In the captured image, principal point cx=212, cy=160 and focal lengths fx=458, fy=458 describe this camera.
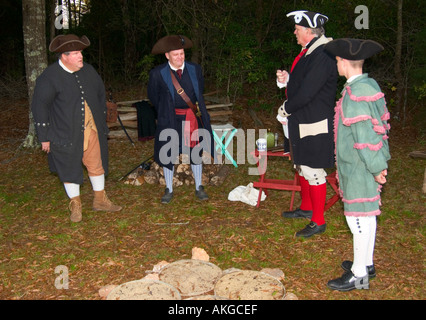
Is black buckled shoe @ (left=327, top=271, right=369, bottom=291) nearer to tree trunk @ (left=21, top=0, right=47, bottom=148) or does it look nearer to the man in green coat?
the man in green coat

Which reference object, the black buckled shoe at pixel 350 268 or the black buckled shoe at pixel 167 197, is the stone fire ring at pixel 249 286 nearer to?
the black buckled shoe at pixel 350 268

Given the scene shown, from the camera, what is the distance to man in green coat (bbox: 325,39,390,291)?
370 centimetres

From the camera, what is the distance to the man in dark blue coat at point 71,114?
17.5 feet

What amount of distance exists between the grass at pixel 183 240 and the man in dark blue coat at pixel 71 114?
70 centimetres

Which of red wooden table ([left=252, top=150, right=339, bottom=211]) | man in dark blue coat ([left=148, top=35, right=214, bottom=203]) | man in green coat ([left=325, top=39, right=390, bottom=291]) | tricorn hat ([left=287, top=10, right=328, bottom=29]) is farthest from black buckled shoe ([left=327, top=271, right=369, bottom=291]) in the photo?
man in dark blue coat ([left=148, top=35, right=214, bottom=203])

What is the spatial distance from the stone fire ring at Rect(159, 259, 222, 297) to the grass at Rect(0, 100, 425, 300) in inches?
8.3

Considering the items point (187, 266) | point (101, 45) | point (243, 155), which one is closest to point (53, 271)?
point (187, 266)

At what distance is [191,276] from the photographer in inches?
176

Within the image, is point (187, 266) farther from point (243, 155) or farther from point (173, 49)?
point (243, 155)

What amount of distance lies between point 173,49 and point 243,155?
345cm

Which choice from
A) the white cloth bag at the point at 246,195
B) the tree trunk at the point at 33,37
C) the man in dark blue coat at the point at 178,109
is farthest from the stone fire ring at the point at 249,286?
the tree trunk at the point at 33,37

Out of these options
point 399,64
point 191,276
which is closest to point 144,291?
point 191,276

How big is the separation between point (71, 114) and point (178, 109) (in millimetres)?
1507

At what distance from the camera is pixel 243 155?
889cm
